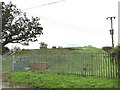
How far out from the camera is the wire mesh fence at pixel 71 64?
19.2 meters

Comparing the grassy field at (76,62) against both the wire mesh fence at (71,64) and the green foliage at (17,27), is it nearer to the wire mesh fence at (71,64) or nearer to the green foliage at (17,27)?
the wire mesh fence at (71,64)

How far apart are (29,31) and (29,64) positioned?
32102 millimetres

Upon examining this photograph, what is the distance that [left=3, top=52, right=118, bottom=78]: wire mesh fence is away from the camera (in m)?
19.2

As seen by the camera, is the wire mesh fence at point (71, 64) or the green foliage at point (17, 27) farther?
the green foliage at point (17, 27)

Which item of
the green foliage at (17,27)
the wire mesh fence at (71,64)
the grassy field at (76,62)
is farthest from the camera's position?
the green foliage at (17,27)

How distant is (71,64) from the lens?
2497 centimetres

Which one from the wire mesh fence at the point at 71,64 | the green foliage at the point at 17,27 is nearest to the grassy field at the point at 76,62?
the wire mesh fence at the point at 71,64

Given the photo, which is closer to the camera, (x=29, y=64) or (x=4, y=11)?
(x=29, y=64)

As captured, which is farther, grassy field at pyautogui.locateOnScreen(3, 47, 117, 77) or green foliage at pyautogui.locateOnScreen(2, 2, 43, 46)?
green foliage at pyautogui.locateOnScreen(2, 2, 43, 46)

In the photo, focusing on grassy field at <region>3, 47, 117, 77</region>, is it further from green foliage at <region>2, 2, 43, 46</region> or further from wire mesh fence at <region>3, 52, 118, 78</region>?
green foliage at <region>2, 2, 43, 46</region>

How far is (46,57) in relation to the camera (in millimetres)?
29688

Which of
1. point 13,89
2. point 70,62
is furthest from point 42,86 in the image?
point 70,62

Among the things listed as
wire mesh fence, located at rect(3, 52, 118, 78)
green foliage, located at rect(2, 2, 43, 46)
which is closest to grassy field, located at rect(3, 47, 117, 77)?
wire mesh fence, located at rect(3, 52, 118, 78)

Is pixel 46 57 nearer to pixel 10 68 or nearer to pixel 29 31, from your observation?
pixel 10 68
